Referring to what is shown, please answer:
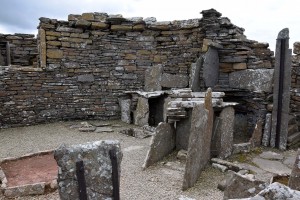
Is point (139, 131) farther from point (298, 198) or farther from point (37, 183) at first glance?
point (298, 198)

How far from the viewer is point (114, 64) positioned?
32.3 feet

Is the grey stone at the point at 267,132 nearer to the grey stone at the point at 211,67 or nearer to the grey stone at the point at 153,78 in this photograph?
the grey stone at the point at 211,67

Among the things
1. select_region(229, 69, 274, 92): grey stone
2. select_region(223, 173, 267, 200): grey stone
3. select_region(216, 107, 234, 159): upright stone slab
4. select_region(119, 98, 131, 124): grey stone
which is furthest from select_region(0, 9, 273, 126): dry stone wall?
select_region(223, 173, 267, 200): grey stone

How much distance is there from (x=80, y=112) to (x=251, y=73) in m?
5.54

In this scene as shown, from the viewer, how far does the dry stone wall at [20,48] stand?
12.1 m

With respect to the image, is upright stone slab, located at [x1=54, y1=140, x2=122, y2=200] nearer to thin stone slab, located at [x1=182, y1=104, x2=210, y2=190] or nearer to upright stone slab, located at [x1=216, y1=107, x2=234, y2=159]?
thin stone slab, located at [x1=182, y1=104, x2=210, y2=190]

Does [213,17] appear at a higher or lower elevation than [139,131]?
higher

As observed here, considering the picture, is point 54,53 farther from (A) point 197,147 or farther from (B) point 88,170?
(B) point 88,170

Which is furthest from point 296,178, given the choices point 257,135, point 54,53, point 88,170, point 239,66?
point 54,53

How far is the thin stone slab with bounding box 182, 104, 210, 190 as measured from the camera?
4723 millimetres

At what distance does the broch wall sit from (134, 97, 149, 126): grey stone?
1.05m

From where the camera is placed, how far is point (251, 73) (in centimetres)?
812

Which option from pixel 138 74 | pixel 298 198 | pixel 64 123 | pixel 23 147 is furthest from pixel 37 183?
pixel 138 74

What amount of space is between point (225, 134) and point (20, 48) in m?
9.87
